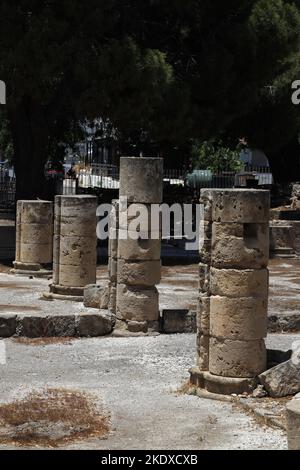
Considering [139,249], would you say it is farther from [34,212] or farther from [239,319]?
[34,212]

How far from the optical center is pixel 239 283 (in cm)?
1238

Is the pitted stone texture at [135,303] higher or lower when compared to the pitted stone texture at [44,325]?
higher

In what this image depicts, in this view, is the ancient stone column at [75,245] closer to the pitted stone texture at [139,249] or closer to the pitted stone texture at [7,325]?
the pitted stone texture at [139,249]

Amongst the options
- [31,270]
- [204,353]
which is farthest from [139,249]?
[31,270]

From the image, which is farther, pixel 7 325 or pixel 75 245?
pixel 75 245

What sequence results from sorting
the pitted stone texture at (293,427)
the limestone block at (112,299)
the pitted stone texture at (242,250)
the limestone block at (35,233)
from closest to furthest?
the pitted stone texture at (293,427) → the pitted stone texture at (242,250) → the limestone block at (112,299) → the limestone block at (35,233)

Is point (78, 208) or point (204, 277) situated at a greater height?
point (78, 208)

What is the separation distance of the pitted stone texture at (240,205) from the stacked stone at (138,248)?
374cm

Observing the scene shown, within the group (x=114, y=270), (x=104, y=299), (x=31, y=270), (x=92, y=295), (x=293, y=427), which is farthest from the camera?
(x=31, y=270)

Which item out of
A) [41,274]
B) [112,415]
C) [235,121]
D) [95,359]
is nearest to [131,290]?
[95,359]

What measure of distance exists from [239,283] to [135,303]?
414 centimetres

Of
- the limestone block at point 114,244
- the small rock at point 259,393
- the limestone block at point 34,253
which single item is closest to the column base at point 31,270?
the limestone block at point 34,253

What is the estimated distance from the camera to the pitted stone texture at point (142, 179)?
1602cm
